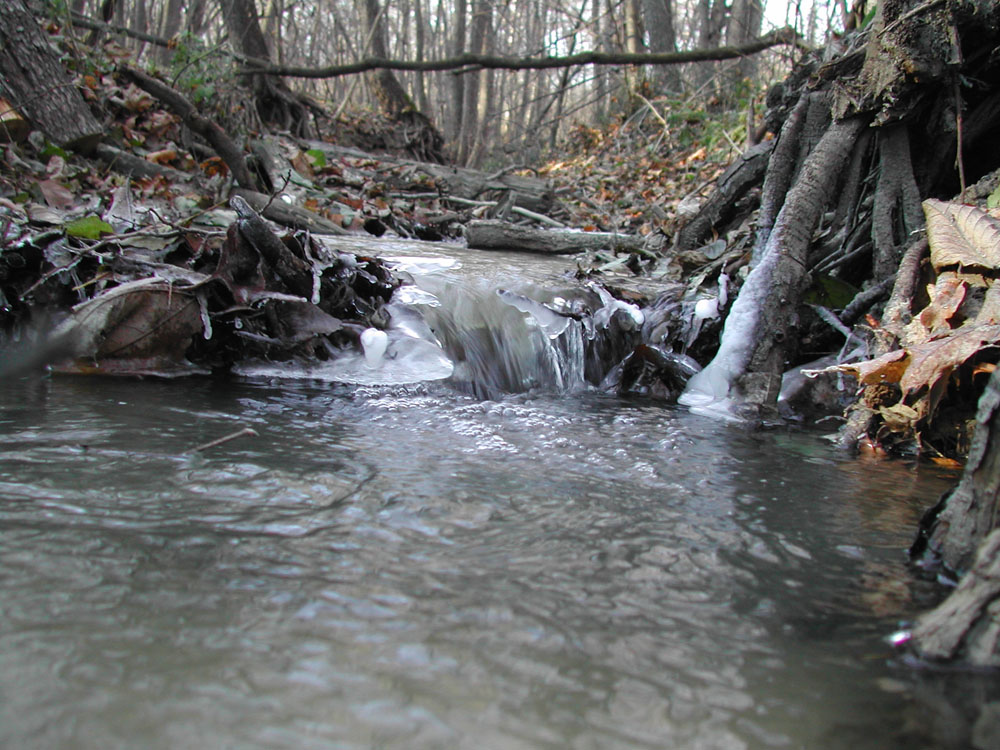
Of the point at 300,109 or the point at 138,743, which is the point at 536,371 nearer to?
the point at 138,743

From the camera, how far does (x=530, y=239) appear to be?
21.3 feet

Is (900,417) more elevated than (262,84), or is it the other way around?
(262,84)

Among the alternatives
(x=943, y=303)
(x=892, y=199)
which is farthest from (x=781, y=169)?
(x=943, y=303)

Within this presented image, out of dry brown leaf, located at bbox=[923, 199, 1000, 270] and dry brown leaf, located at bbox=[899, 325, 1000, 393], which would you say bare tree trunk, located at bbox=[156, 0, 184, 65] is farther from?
dry brown leaf, located at bbox=[899, 325, 1000, 393]

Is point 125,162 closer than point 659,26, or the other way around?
point 125,162

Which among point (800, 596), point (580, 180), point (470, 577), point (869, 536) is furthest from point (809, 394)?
point (580, 180)

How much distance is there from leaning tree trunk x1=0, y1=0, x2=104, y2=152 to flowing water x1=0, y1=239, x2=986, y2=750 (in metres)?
3.97

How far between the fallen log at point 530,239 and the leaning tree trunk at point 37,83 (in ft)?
10.8

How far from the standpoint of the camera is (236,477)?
2.06 metres

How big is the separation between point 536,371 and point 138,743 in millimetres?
3013

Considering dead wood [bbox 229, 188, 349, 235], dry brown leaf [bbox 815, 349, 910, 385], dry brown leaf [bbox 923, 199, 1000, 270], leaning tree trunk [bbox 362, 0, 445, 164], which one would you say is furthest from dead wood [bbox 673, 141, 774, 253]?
leaning tree trunk [bbox 362, 0, 445, 164]

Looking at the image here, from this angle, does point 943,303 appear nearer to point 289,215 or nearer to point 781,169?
point 781,169

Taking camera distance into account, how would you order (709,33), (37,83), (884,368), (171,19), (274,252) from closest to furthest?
(884,368) < (274,252) < (37,83) < (709,33) < (171,19)

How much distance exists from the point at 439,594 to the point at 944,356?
184 cm
